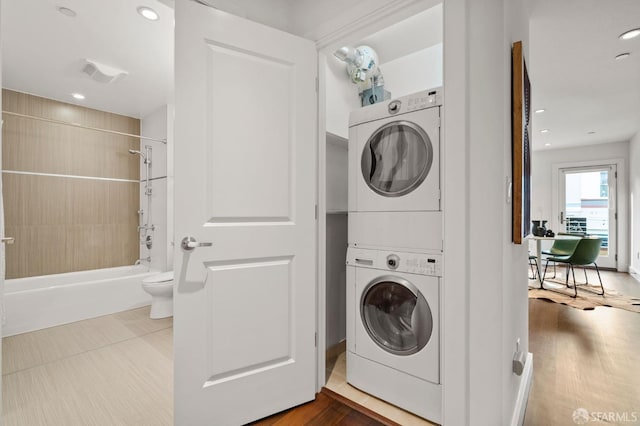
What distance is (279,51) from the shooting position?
66.1 inches

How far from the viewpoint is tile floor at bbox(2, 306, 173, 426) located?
1.63 meters

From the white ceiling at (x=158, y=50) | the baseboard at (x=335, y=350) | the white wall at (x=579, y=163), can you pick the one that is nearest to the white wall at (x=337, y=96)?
the white ceiling at (x=158, y=50)

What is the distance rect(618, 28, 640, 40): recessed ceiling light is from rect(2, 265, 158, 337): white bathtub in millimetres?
4917

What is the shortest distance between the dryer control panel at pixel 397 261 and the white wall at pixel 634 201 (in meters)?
5.81

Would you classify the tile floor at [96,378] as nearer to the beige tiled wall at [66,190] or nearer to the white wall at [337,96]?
the beige tiled wall at [66,190]

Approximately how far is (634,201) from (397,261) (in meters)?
6.25

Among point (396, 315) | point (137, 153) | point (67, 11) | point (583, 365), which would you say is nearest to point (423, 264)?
point (396, 315)

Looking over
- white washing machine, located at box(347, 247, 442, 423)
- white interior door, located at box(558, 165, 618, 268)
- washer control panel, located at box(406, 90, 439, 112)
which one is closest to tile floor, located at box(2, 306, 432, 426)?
white washing machine, located at box(347, 247, 442, 423)

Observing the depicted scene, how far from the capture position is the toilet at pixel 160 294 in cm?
303

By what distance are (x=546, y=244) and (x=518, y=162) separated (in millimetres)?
6650

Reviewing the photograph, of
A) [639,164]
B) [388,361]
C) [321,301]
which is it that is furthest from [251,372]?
[639,164]

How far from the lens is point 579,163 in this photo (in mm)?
6215

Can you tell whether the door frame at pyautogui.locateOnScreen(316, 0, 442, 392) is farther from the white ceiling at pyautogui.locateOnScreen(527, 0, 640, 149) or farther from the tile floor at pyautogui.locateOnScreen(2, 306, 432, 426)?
the white ceiling at pyautogui.locateOnScreen(527, 0, 640, 149)

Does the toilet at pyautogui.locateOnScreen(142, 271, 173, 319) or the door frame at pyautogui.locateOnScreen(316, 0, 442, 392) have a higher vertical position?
the door frame at pyautogui.locateOnScreen(316, 0, 442, 392)
